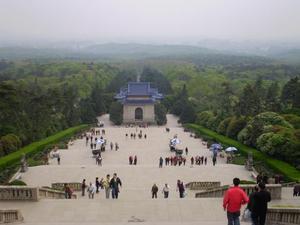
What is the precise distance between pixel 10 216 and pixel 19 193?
4.22m

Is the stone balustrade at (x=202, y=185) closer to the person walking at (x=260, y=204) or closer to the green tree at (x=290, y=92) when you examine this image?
the person walking at (x=260, y=204)

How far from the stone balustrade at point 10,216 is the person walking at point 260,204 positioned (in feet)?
29.0

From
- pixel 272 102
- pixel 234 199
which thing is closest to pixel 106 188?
pixel 234 199

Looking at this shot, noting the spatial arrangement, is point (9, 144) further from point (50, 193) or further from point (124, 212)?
point (124, 212)

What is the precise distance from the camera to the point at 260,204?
35.4 feet

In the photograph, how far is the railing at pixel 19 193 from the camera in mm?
20047

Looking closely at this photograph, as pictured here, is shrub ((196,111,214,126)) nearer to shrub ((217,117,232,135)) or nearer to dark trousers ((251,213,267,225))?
shrub ((217,117,232,135))

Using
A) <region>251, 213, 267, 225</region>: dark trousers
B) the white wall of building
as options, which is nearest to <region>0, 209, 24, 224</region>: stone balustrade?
<region>251, 213, 267, 225</region>: dark trousers

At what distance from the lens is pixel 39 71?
489 feet

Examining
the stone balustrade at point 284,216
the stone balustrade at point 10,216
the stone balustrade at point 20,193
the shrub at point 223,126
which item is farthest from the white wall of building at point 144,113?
the stone balustrade at point 284,216

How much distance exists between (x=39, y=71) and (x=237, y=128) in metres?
110

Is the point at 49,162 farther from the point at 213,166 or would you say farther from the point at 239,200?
the point at 239,200

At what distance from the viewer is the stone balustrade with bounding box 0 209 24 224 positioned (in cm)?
1612

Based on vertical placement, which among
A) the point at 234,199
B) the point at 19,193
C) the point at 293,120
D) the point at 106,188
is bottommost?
the point at 293,120
